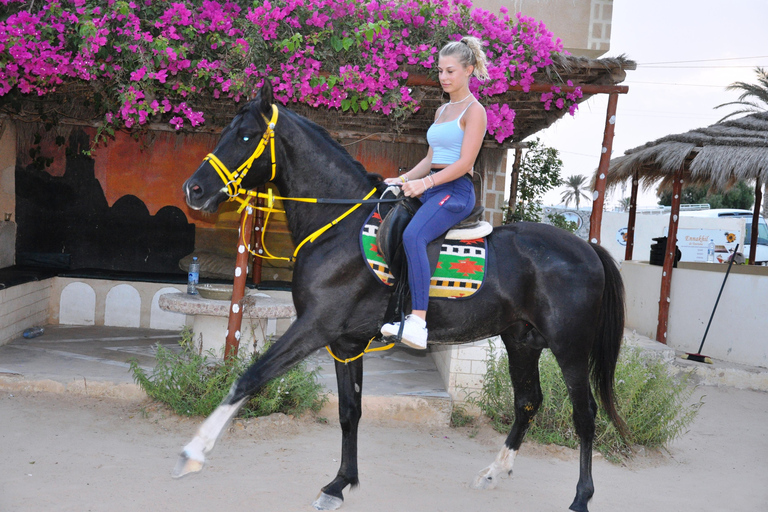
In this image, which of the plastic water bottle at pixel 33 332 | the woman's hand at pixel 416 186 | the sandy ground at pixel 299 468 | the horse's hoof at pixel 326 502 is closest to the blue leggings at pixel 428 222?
the woman's hand at pixel 416 186

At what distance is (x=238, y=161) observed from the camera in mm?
3395

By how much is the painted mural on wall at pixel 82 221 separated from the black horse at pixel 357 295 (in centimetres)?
708

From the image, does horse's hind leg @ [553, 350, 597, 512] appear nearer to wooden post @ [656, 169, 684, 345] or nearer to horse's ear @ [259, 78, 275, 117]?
horse's ear @ [259, 78, 275, 117]

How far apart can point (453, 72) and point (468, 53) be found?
137mm

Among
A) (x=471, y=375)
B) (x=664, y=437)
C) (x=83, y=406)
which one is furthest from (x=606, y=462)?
(x=83, y=406)

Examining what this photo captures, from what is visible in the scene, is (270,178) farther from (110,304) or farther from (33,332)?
(110,304)

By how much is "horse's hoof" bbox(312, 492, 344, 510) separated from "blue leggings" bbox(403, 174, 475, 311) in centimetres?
132

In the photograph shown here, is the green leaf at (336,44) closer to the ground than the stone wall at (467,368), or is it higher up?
higher up

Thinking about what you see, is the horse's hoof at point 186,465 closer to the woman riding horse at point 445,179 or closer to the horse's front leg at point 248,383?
the horse's front leg at point 248,383

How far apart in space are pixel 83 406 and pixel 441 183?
3953 mm

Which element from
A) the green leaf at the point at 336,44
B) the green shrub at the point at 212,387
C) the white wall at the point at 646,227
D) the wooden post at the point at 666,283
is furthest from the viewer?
the white wall at the point at 646,227

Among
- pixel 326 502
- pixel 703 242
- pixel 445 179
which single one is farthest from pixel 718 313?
pixel 703 242

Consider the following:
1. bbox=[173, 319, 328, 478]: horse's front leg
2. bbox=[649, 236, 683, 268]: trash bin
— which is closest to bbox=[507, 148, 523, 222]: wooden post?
bbox=[649, 236, 683, 268]: trash bin

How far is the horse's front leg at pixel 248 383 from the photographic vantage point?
3.09 m
